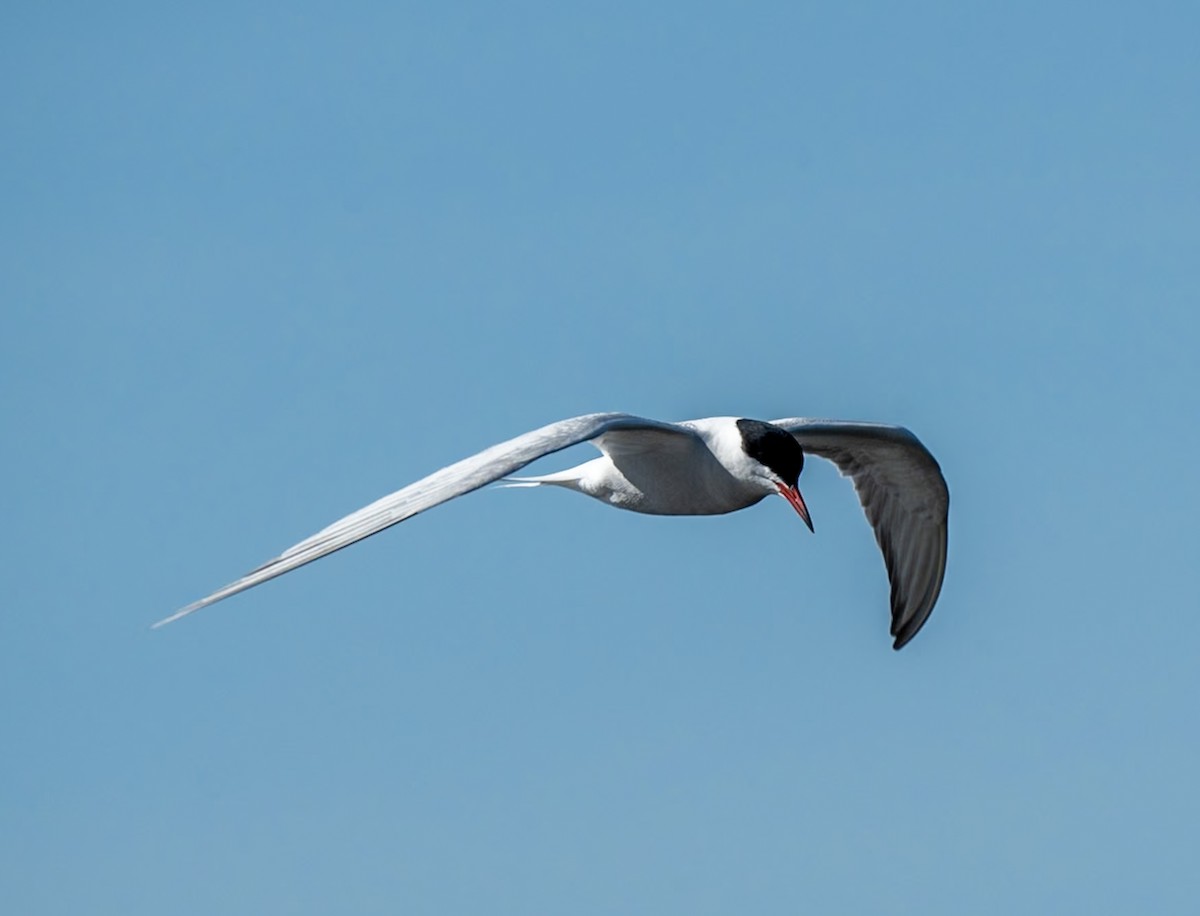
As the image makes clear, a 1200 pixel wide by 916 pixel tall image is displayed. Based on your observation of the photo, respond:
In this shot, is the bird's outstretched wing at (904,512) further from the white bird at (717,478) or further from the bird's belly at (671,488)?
the bird's belly at (671,488)

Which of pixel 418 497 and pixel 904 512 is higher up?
pixel 418 497

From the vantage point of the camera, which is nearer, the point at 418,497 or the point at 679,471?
the point at 418,497

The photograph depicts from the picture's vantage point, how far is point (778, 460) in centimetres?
1622

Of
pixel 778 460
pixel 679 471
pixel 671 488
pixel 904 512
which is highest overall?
pixel 679 471

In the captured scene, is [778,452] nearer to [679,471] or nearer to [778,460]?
[778,460]

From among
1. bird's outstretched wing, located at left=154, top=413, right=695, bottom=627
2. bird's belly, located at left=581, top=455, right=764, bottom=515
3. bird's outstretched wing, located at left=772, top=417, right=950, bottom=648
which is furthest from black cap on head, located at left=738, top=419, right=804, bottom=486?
bird's outstretched wing, located at left=772, top=417, right=950, bottom=648

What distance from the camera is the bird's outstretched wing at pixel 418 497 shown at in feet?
41.0

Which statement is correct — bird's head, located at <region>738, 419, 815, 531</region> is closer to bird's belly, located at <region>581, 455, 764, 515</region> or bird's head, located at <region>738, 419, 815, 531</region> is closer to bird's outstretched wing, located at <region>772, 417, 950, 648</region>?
bird's belly, located at <region>581, 455, 764, 515</region>

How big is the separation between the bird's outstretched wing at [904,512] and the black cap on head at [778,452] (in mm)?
3538

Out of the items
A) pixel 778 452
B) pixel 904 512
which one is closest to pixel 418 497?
pixel 778 452

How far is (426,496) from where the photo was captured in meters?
13.0

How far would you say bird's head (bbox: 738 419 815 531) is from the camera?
53.1 ft

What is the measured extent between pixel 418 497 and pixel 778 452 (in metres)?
4.20

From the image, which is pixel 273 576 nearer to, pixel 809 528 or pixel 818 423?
pixel 809 528
